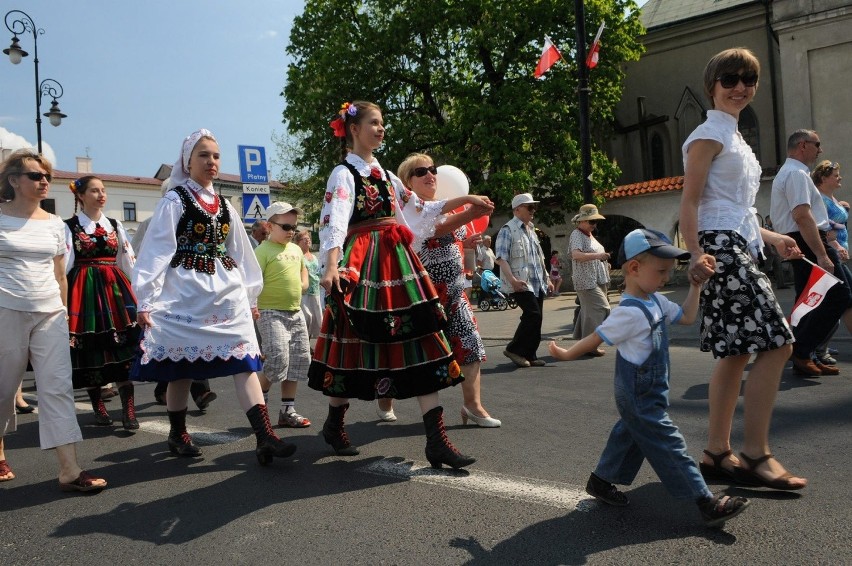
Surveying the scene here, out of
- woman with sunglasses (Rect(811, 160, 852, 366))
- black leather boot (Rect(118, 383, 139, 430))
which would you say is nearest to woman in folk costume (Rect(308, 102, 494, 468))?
black leather boot (Rect(118, 383, 139, 430))

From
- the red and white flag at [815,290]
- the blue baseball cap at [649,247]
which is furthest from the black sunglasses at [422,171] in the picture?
the red and white flag at [815,290]

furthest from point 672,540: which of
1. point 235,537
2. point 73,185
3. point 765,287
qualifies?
point 73,185

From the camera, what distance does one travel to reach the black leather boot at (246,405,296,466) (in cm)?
435

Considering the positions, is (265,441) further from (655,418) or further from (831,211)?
(831,211)

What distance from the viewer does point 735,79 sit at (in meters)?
3.70

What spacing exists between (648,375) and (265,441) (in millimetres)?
2316

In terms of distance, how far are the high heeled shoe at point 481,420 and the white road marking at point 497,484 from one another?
1.04 metres

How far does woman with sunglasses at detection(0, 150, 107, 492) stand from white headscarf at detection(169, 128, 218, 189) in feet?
2.47

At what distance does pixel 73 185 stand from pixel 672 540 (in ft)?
19.0

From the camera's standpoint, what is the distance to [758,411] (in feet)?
11.8

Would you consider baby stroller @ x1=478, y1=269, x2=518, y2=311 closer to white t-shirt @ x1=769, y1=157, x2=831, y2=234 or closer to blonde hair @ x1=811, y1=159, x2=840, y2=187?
blonde hair @ x1=811, y1=159, x2=840, y2=187

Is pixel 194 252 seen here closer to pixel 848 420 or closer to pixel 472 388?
pixel 472 388

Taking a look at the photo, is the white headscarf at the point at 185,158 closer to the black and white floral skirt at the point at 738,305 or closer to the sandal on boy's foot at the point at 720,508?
the black and white floral skirt at the point at 738,305

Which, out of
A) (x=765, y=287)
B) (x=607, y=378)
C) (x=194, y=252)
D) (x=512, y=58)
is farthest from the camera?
(x=512, y=58)
